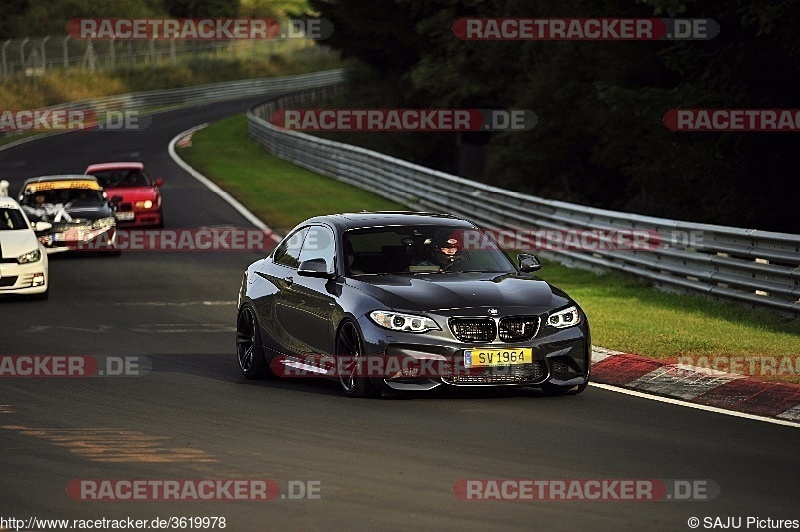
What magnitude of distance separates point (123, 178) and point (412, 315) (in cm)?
2388

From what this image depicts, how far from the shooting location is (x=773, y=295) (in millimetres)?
18219

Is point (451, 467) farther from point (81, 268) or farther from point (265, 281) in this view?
point (81, 268)

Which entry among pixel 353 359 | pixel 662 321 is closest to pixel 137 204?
pixel 662 321

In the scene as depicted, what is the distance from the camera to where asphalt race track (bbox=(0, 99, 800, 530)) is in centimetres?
825

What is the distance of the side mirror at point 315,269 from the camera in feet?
43.2

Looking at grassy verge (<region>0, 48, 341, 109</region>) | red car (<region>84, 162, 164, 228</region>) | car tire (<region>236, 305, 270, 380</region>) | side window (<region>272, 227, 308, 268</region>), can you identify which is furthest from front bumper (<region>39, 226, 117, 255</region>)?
grassy verge (<region>0, 48, 341, 109</region>)

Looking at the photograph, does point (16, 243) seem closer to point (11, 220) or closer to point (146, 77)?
point (11, 220)

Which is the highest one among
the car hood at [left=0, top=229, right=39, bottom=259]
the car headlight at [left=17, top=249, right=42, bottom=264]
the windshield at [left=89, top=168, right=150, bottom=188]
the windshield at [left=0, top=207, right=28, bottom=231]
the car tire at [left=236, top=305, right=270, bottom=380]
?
the car tire at [left=236, top=305, right=270, bottom=380]

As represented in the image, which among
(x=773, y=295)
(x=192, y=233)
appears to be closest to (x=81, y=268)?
(x=192, y=233)

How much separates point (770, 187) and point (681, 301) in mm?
15331

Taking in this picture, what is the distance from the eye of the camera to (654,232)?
22.0 metres

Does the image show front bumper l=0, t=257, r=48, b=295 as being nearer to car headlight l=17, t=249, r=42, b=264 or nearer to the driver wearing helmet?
car headlight l=17, t=249, r=42, b=264

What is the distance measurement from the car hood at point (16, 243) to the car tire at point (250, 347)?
8132 mm

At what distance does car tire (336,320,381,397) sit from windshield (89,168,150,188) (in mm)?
22610
